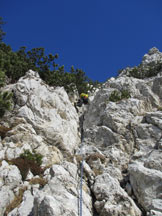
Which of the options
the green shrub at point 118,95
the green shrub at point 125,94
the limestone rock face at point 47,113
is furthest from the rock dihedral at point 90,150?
the green shrub at point 125,94

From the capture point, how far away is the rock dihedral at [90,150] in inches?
354

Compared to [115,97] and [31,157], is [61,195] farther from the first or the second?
[115,97]

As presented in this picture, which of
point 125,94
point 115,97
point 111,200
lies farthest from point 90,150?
point 125,94

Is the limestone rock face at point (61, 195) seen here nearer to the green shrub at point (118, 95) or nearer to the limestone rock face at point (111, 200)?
the limestone rock face at point (111, 200)

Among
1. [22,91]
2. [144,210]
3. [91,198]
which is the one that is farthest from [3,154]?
[144,210]

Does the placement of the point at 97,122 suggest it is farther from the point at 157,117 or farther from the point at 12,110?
the point at 12,110

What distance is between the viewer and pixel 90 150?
1487 cm

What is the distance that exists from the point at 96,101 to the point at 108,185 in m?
13.0

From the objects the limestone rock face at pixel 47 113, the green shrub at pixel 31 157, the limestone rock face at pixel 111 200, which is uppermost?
the limestone rock face at pixel 47 113

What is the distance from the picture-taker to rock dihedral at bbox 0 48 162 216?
29.5ft

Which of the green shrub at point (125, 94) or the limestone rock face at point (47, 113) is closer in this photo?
the limestone rock face at point (47, 113)

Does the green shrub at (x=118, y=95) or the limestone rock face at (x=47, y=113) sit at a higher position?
the green shrub at (x=118, y=95)

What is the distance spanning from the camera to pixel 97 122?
741 inches

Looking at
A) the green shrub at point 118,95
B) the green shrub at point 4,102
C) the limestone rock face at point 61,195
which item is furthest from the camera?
the green shrub at point 118,95
